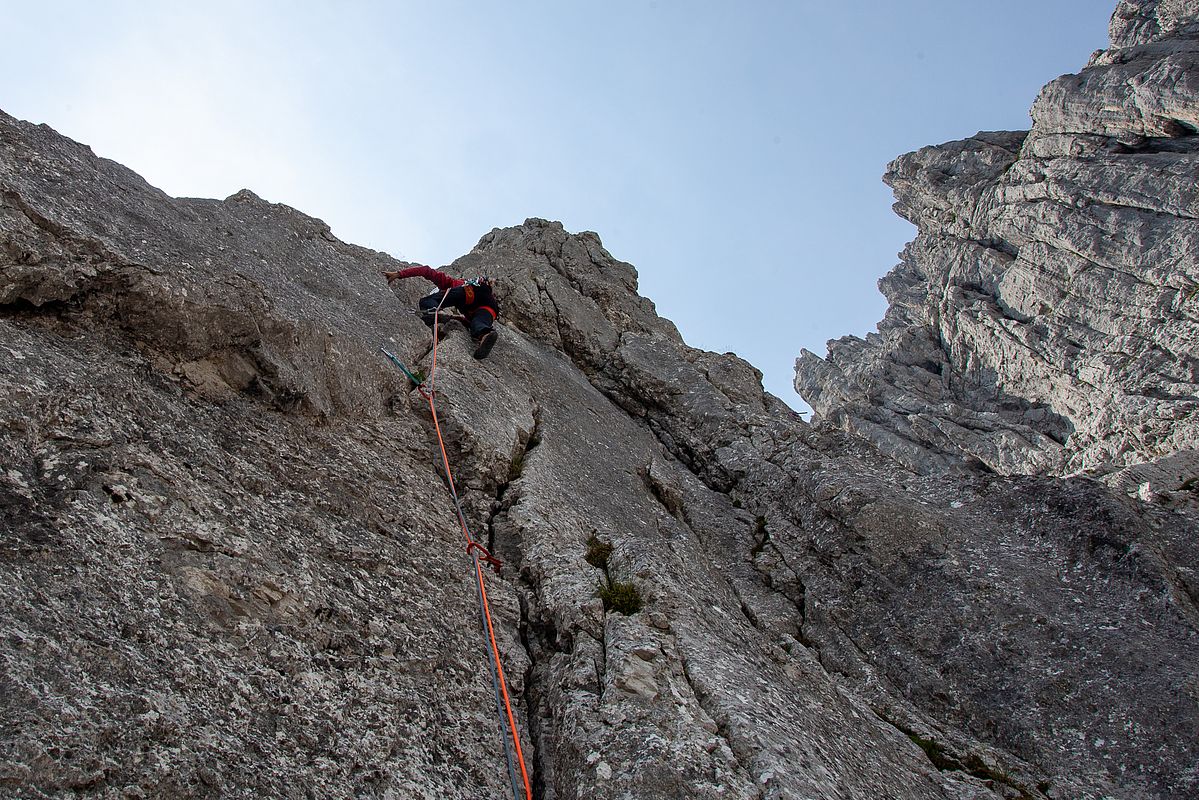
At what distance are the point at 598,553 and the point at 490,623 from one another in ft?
8.75

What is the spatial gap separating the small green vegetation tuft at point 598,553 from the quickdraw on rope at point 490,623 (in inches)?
59.3

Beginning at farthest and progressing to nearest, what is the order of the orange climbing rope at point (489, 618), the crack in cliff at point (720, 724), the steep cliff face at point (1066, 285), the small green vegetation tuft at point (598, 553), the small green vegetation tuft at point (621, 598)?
the steep cliff face at point (1066, 285) → the small green vegetation tuft at point (598, 553) → the small green vegetation tuft at point (621, 598) → the crack in cliff at point (720, 724) → the orange climbing rope at point (489, 618)

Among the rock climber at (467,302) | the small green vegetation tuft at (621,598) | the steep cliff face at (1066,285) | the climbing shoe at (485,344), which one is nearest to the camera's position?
the small green vegetation tuft at (621,598)

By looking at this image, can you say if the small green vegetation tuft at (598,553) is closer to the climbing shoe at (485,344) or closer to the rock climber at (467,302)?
the climbing shoe at (485,344)

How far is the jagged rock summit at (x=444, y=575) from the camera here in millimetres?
6398

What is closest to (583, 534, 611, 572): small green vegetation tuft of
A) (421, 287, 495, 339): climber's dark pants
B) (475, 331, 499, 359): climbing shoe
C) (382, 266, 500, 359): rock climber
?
(475, 331, 499, 359): climbing shoe

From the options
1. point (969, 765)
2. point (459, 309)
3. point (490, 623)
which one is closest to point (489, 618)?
point (490, 623)

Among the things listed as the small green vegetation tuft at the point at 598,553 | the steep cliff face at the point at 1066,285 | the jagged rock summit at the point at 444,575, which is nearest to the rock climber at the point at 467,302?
the jagged rock summit at the point at 444,575

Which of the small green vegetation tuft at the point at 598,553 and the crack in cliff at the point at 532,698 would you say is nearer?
the crack in cliff at the point at 532,698

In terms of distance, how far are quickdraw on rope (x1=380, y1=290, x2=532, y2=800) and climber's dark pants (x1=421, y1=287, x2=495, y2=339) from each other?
12.6ft

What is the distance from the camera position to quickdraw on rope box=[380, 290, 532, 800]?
744cm

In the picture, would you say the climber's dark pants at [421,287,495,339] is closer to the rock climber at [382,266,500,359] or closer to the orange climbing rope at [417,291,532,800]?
the rock climber at [382,266,500,359]

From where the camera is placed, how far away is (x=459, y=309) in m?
18.5

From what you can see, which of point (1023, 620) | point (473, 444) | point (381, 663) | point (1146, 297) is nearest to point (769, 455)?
point (1023, 620)
